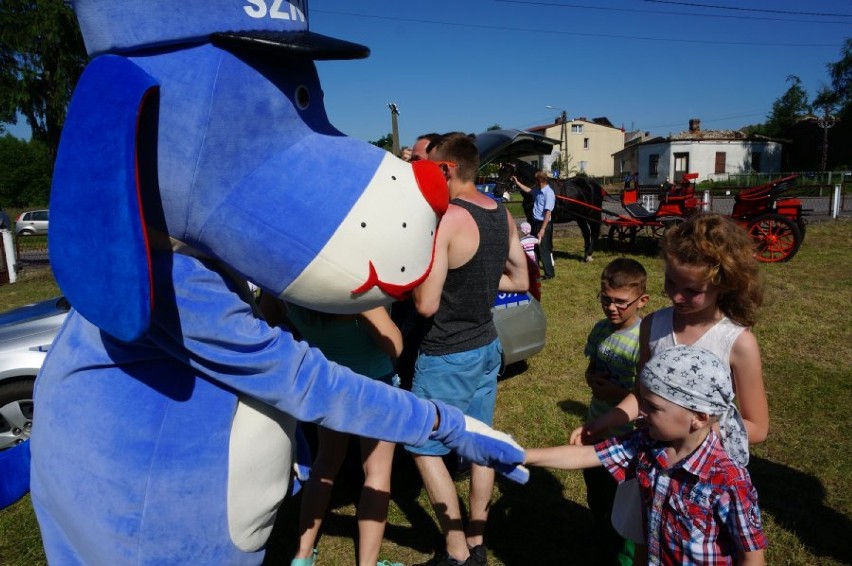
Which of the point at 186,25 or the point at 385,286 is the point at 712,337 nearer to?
the point at 385,286

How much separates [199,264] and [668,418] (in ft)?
4.25

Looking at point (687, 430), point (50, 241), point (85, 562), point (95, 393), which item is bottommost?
point (85, 562)

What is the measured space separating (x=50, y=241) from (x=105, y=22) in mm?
481

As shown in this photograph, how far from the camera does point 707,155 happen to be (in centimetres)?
4225

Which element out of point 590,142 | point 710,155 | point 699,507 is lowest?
point 699,507

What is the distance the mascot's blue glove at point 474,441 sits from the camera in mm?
1611

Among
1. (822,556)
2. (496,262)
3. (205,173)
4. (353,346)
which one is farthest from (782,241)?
(205,173)

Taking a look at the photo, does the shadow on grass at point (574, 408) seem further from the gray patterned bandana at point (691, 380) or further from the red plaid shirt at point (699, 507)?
the gray patterned bandana at point (691, 380)

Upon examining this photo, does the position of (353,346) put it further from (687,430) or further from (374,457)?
(687,430)

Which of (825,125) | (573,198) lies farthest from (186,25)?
(825,125)

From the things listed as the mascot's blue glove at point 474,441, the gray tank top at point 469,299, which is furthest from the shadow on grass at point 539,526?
the mascot's blue glove at point 474,441

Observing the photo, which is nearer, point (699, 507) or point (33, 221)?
point (699, 507)

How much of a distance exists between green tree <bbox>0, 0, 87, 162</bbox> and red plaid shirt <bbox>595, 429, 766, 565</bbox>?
13324 mm

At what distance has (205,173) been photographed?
4.03ft
